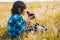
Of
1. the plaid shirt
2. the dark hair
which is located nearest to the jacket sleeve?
the plaid shirt

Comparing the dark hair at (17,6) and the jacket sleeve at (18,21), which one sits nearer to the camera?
the jacket sleeve at (18,21)

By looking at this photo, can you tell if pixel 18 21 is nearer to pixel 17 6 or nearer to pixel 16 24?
pixel 16 24

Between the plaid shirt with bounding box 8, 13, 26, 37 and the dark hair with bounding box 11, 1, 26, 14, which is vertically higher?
the dark hair with bounding box 11, 1, 26, 14

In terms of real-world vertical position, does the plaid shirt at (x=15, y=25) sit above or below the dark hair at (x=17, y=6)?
below

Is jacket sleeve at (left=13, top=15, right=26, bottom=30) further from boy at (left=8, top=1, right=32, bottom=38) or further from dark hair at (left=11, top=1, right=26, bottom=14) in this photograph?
dark hair at (left=11, top=1, right=26, bottom=14)

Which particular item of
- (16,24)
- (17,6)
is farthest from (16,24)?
(17,6)

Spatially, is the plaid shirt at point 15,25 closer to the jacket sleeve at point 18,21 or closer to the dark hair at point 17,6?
the jacket sleeve at point 18,21

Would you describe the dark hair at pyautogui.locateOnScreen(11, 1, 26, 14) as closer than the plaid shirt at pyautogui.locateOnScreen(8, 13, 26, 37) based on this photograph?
No

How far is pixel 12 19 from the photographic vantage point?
5.44 meters

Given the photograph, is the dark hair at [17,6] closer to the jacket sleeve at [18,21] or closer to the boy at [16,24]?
the boy at [16,24]

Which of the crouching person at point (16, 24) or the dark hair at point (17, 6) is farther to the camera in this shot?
the dark hair at point (17, 6)

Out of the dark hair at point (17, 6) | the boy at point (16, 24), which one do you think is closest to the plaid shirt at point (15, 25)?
the boy at point (16, 24)

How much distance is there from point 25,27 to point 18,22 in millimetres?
156

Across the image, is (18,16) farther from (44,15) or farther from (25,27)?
(44,15)
